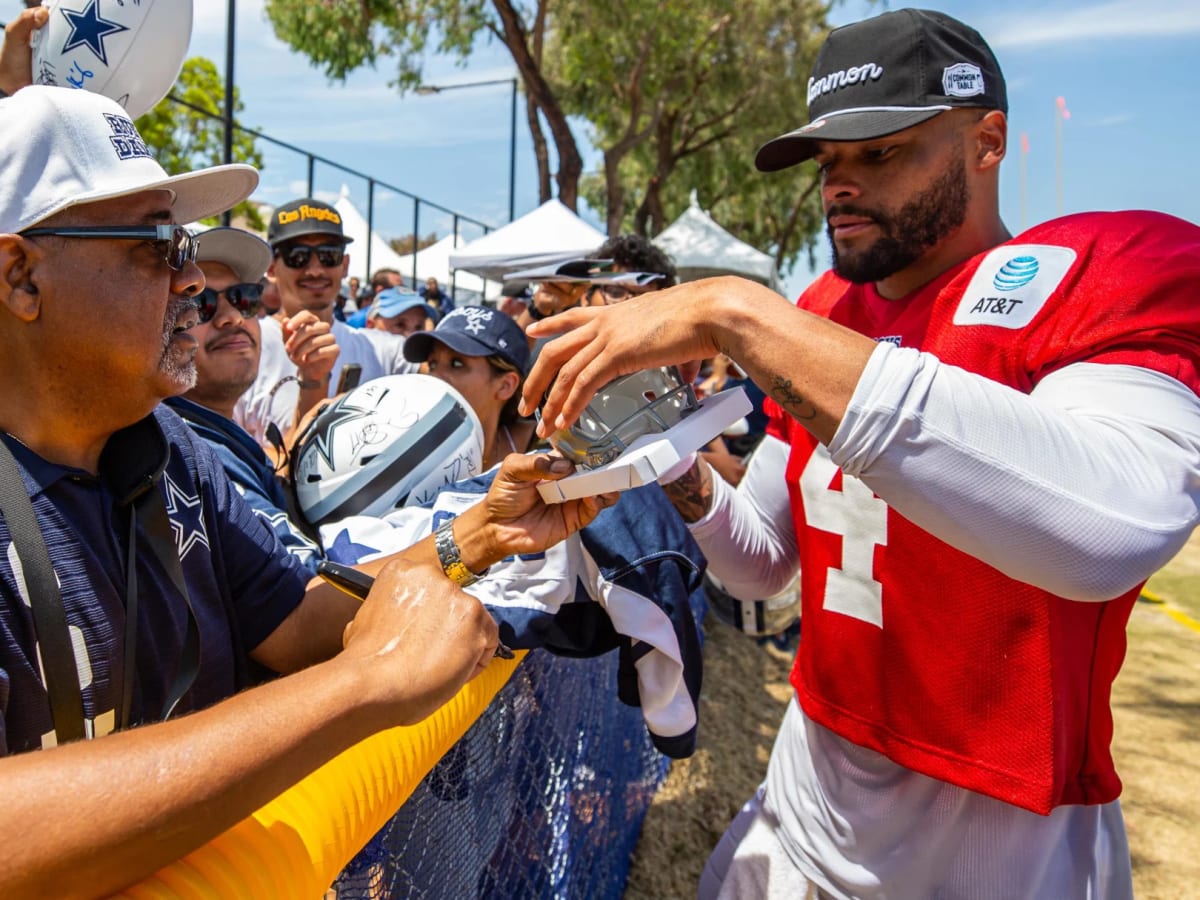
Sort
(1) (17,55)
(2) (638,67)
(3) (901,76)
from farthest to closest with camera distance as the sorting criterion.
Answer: (2) (638,67), (1) (17,55), (3) (901,76)

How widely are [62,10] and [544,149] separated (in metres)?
10.2

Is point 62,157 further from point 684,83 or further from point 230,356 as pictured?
point 684,83

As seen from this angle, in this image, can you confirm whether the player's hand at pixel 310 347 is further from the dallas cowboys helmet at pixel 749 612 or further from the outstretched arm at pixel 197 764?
the outstretched arm at pixel 197 764

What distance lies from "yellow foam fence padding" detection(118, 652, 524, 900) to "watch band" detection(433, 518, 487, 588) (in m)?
0.57

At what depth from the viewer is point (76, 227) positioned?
4.63 ft

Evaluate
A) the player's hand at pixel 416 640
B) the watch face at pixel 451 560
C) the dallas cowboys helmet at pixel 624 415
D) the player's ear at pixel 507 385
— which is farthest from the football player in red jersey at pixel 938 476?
the player's ear at pixel 507 385

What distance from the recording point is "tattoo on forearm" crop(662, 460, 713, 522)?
1987mm

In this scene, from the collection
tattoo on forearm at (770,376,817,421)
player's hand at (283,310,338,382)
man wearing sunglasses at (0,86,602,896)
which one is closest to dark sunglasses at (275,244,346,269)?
player's hand at (283,310,338,382)

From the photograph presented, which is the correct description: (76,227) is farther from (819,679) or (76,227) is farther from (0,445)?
(819,679)

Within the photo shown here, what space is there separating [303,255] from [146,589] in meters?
3.38

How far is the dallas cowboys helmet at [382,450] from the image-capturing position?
229cm

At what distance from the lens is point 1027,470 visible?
3.78 ft

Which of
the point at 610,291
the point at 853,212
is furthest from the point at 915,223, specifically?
the point at 610,291

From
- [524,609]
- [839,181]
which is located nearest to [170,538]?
[524,609]
